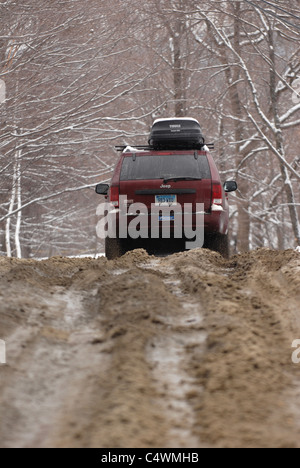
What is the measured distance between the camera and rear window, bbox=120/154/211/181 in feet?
30.0

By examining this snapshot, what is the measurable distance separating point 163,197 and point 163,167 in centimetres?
56

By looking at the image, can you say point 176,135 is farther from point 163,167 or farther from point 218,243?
point 218,243

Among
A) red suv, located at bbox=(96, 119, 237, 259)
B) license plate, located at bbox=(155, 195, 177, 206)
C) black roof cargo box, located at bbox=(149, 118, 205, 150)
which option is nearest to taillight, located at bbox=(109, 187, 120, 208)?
red suv, located at bbox=(96, 119, 237, 259)

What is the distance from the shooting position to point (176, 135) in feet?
35.6

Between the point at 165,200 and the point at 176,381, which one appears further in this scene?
the point at 165,200

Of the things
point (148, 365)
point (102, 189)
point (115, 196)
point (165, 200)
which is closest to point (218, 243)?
point (165, 200)

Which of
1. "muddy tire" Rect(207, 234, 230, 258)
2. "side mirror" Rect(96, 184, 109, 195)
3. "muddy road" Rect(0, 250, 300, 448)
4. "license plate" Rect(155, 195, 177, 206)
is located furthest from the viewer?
"side mirror" Rect(96, 184, 109, 195)

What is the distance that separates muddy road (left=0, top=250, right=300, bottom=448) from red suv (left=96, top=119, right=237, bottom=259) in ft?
10.9

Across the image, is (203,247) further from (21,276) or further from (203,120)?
(203,120)

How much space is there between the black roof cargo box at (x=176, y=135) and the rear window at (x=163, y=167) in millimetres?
1249

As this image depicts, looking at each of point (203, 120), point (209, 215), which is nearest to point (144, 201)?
point (209, 215)

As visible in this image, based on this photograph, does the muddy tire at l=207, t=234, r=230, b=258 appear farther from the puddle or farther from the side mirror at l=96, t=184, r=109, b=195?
the puddle

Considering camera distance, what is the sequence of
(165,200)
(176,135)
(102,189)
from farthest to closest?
(176,135), (102,189), (165,200)
